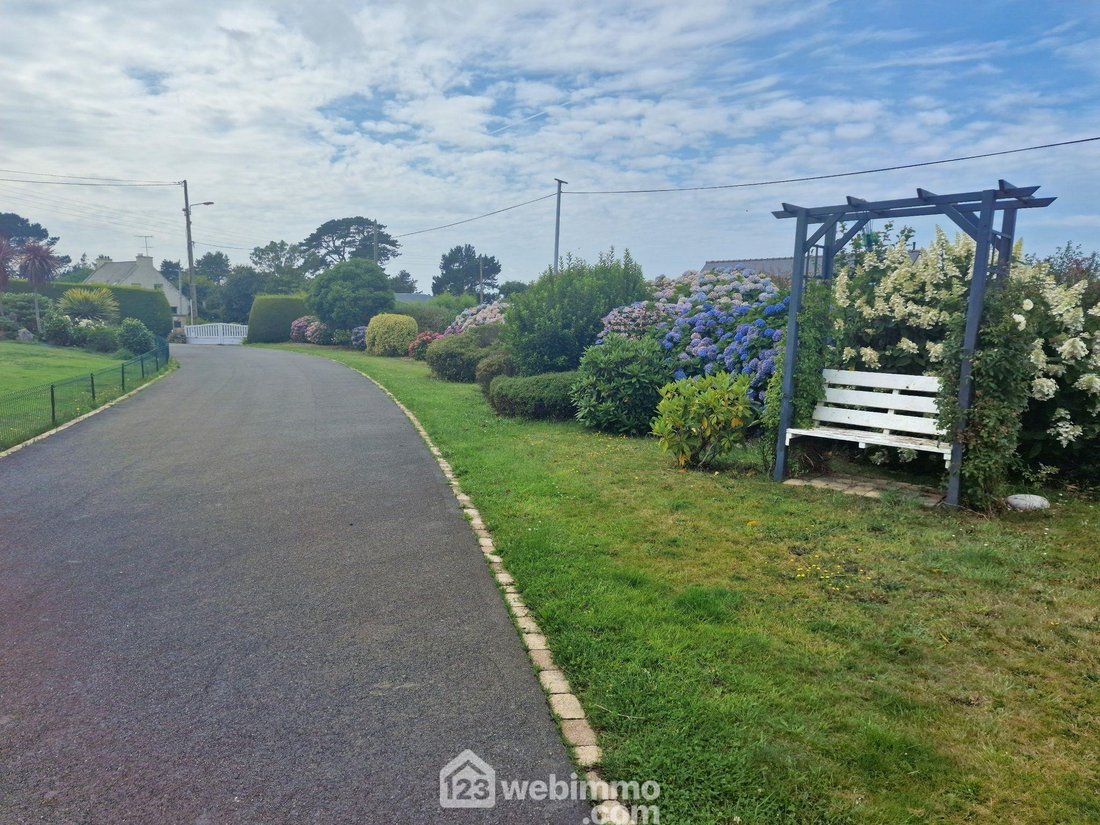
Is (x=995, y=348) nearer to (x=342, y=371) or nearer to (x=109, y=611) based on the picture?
(x=109, y=611)

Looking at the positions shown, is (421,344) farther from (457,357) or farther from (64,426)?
(64,426)

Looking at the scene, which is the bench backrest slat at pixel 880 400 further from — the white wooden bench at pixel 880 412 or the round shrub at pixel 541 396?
the round shrub at pixel 541 396

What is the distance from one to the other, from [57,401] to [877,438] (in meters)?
13.1

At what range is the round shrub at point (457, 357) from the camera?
20.1 meters

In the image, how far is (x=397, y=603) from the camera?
457 cm

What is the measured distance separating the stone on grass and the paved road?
474 cm

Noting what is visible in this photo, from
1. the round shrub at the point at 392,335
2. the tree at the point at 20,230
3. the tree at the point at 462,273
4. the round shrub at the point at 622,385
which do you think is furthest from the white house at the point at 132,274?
the round shrub at the point at 622,385

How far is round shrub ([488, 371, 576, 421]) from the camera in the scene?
39.2 feet

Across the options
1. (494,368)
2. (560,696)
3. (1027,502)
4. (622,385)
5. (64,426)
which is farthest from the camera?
(494,368)

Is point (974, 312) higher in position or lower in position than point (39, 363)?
higher

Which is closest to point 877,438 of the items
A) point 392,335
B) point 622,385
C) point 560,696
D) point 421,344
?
point 622,385

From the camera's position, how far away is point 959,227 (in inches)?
257

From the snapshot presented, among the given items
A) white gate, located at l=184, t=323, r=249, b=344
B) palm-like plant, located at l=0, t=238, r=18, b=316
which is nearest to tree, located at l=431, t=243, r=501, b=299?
white gate, located at l=184, t=323, r=249, b=344

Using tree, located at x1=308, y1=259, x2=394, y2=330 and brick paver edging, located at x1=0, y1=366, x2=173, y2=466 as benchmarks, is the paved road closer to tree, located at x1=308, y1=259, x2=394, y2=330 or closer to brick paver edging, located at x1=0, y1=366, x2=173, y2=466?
brick paver edging, located at x1=0, y1=366, x2=173, y2=466
